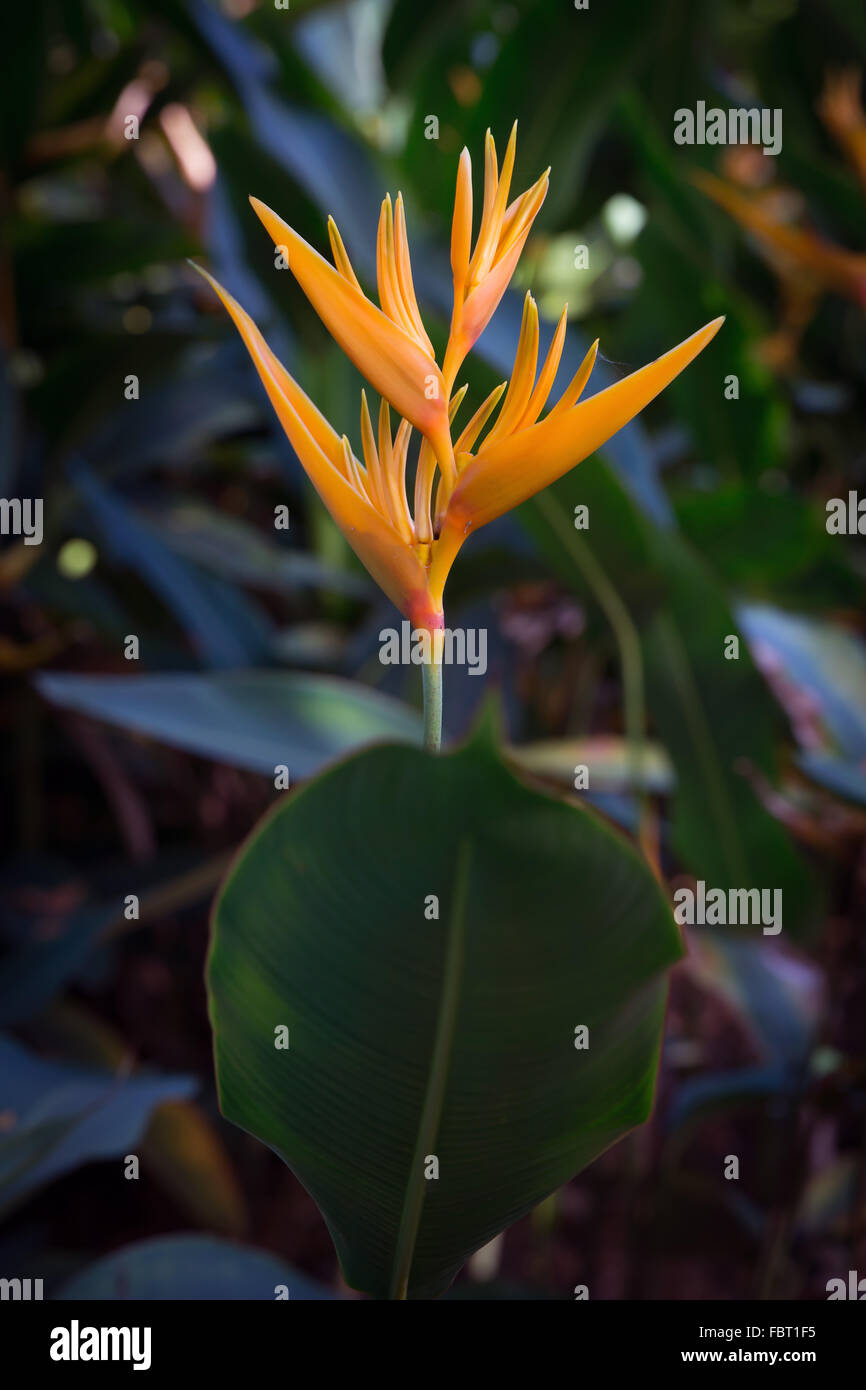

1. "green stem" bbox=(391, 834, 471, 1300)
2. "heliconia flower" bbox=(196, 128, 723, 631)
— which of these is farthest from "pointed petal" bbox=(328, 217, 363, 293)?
"green stem" bbox=(391, 834, 471, 1300)

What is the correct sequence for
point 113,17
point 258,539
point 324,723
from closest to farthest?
point 324,723, point 258,539, point 113,17

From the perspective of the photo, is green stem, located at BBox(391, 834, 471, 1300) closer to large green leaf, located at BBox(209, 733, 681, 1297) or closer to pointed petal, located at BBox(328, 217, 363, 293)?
large green leaf, located at BBox(209, 733, 681, 1297)

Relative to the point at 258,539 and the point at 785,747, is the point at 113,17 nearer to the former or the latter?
the point at 258,539

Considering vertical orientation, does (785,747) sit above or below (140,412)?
below

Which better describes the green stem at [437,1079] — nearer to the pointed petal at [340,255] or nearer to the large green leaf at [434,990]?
the large green leaf at [434,990]

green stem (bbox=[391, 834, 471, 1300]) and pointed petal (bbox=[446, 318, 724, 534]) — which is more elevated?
pointed petal (bbox=[446, 318, 724, 534])
